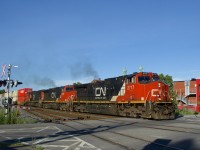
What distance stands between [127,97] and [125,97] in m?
0.43

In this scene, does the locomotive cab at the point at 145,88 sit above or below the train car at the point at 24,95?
above

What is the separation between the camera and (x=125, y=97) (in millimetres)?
26344

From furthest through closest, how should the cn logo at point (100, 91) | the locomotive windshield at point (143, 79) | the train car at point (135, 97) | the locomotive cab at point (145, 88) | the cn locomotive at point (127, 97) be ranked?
the cn logo at point (100, 91) < the locomotive windshield at point (143, 79) < the locomotive cab at point (145, 88) < the cn locomotive at point (127, 97) < the train car at point (135, 97)

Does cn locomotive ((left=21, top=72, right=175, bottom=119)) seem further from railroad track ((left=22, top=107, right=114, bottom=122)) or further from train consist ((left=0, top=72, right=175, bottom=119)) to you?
railroad track ((left=22, top=107, right=114, bottom=122))

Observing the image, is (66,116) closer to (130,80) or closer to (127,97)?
(127,97)

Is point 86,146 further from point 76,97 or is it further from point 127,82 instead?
point 76,97

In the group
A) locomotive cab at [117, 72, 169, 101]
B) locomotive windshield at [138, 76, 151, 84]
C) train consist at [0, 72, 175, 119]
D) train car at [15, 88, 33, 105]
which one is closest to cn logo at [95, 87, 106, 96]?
train consist at [0, 72, 175, 119]

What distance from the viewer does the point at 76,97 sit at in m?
39.1

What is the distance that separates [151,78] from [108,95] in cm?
694

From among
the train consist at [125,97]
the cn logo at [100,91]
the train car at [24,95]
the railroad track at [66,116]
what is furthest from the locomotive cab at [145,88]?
the train car at [24,95]

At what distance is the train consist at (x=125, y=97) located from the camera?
23062 mm

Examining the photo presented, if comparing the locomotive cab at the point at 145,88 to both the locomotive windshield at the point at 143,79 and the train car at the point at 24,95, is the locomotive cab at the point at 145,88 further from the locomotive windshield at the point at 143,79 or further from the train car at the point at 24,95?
the train car at the point at 24,95

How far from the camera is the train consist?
23062 mm

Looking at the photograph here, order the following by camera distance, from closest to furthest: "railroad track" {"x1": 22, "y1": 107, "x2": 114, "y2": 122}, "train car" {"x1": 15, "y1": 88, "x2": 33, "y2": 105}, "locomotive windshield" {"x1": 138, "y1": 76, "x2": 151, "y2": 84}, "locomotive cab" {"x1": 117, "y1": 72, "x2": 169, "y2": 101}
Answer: "locomotive cab" {"x1": 117, "y1": 72, "x2": 169, "y2": 101} → "locomotive windshield" {"x1": 138, "y1": 76, "x2": 151, "y2": 84} → "railroad track" {"x1": 22, "y1": 107, "x2": 114, "y2": 122} → "train car" {"x1": 15, "y1": 88, "x2": 33, "y2": 105}
